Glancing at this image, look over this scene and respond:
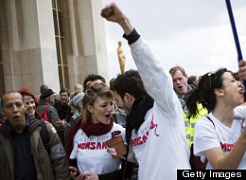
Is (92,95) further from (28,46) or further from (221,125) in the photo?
(28,46)

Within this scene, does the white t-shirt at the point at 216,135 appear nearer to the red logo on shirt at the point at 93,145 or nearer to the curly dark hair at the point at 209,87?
the curly dark hair at the point at 209,87

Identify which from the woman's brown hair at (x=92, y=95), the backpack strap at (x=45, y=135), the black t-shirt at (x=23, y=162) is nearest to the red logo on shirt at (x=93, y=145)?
the woman's brown hair at (x=92, y=95)

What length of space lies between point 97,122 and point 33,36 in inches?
411

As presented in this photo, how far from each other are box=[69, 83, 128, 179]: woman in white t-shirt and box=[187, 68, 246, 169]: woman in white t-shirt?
2.84 ft

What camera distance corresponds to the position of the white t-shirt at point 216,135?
2375 millimetres

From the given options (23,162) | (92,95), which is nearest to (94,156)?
(92,95)

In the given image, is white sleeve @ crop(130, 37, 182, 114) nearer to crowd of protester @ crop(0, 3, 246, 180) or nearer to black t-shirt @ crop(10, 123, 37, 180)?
crowd of protester @ crop(0, 3, 246, 180)

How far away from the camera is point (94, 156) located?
10.2 ft

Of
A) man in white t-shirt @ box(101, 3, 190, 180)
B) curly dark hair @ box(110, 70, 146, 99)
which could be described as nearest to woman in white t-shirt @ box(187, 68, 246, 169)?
man in white t-shirt @ box(101, 3, 190, 180)

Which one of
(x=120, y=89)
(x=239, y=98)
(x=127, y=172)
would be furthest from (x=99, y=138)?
(x=239, y=98)

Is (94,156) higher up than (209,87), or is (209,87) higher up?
(209,87)

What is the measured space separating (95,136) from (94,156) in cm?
19

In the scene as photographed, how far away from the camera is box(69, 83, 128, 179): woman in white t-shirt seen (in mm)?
3131

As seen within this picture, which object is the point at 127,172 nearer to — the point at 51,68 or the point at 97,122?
the point at 97,122
